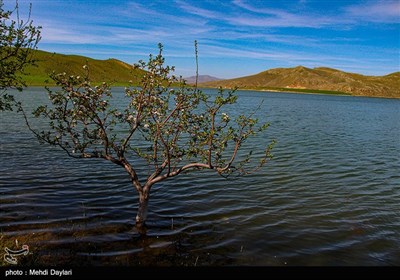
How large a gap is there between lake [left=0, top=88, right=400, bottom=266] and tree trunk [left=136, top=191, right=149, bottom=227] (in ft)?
1.54

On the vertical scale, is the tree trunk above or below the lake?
above

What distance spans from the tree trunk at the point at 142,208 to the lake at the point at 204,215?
469 mm

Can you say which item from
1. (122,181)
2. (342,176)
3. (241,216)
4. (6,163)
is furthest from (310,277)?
(6,163)

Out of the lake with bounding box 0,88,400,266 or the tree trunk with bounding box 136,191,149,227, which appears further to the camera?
the tree trunk with bounding box 136,191,149,227

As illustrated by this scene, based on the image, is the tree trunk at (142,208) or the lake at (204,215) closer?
the lake at (204,215)

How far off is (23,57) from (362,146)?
40253 millimetres

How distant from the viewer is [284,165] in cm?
A: 3086

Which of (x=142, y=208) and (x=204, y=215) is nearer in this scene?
(x=142, y=208)

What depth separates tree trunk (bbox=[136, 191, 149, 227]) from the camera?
16.4 m

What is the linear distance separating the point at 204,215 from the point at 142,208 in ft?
12.7

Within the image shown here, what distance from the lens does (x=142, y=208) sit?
657 inches

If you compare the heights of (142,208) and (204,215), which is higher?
(142,208)

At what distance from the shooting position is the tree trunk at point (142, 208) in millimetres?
16438

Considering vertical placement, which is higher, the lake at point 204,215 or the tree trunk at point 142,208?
the tree trunk at point 142,208
